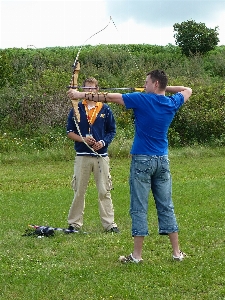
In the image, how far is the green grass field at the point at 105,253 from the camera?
16.6 feet

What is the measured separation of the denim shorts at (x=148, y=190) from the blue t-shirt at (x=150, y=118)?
0.10m

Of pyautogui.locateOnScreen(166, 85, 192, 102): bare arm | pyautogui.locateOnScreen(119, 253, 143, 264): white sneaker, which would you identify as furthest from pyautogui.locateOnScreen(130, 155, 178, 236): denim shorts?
pyautogui.locateOnScreen(166, 85, 192, 102): bare arm

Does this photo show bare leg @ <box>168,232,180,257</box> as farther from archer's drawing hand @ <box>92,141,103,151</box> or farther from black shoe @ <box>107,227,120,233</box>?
archer's drawing hand @ <box>92,141,103,151</box>

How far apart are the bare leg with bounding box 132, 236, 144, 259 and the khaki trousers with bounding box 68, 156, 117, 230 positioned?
165 cm

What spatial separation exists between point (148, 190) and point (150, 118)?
75 centimetres

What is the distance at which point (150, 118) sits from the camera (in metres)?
5.59

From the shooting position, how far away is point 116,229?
7.45m

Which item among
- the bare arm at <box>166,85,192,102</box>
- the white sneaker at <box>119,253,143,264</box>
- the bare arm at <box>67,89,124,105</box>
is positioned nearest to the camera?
the bare arm at <box>67,89,124,105</box>

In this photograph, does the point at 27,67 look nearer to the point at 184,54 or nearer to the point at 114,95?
the point at 184,54

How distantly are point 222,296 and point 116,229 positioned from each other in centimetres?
274

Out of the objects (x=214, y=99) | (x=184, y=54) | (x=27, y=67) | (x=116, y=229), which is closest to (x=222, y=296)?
(x=116, y=229)

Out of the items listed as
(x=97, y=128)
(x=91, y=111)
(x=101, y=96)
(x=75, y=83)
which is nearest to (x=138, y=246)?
(x=101, y=96)

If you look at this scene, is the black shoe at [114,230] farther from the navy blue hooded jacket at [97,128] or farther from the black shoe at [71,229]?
the navy blue hooded jacket at [97,128]

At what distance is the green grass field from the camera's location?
5.06 metres
